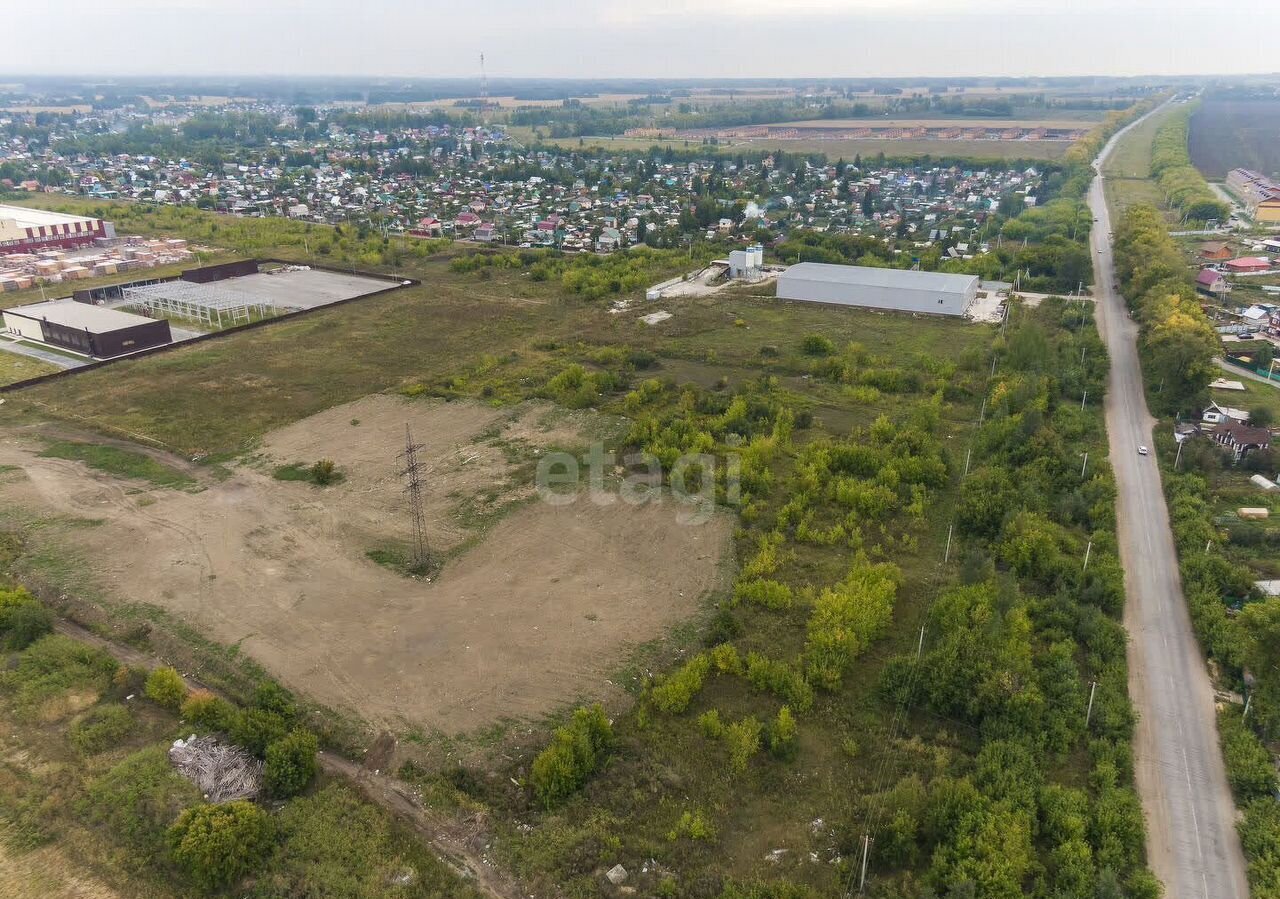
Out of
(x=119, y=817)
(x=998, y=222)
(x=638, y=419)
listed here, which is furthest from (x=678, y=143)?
(x=119, y=817)

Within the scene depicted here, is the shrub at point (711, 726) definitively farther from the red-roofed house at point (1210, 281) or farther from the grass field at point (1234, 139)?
the grass field at point (1234, 139)

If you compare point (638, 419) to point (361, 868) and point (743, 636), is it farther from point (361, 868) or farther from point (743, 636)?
point (361, 868)

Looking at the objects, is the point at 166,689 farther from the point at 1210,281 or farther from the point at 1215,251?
the point at 1215,251

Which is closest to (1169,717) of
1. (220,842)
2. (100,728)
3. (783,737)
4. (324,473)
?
(783,737)

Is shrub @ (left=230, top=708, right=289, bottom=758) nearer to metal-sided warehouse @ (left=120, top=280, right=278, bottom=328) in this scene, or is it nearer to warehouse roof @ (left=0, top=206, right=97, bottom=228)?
metal-sided warehouse @ (left=120, top=280, right=278, bottom=328)

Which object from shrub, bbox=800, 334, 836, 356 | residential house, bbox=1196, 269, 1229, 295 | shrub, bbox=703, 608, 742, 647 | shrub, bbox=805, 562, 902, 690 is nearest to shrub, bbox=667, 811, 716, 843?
shrub, bbox=805, 562, 902, 690

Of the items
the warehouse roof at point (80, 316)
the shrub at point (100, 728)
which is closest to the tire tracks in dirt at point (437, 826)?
the shrub at point (100, 728)
